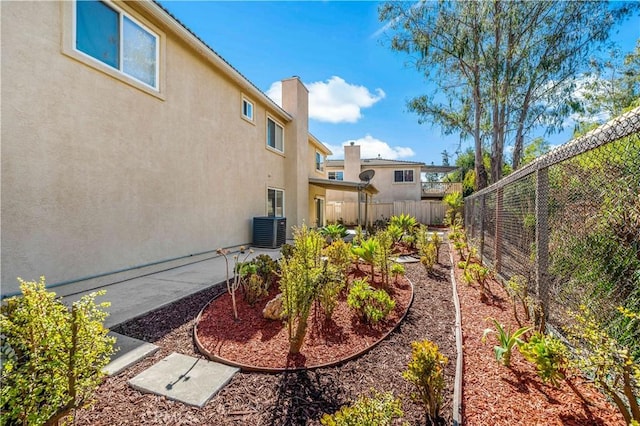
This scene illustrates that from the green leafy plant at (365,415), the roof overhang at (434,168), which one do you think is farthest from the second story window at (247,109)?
the roof overhang at (434,168)

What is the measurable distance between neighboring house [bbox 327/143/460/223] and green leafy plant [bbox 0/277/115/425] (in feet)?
72.7

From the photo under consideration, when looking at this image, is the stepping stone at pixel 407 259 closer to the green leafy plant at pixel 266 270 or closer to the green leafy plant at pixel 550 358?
the green leafy plant at pixel 266 270

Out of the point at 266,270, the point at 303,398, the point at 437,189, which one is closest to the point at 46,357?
the point at 303,398

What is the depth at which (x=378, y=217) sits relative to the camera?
23188mm

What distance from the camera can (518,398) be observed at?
2.35 m

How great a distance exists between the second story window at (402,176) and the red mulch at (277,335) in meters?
22.4

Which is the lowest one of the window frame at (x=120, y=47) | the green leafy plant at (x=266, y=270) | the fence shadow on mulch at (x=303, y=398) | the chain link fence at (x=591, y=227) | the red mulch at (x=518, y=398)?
the fence shadow on mulch at (x=303, y=398)

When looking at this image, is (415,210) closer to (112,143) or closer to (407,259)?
(407,259)

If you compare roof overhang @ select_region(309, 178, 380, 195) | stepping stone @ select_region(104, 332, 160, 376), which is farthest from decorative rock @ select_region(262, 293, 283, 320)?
roof overhang @ select_region(309, 178, 380, 195)

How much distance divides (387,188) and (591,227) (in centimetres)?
2306

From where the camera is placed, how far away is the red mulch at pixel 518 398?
83.0 inches

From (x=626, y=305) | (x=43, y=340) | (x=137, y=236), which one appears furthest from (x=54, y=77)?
(x=626, y=305)

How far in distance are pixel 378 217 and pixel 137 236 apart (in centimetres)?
1941

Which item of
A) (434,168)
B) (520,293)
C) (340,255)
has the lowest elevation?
(520,293)
